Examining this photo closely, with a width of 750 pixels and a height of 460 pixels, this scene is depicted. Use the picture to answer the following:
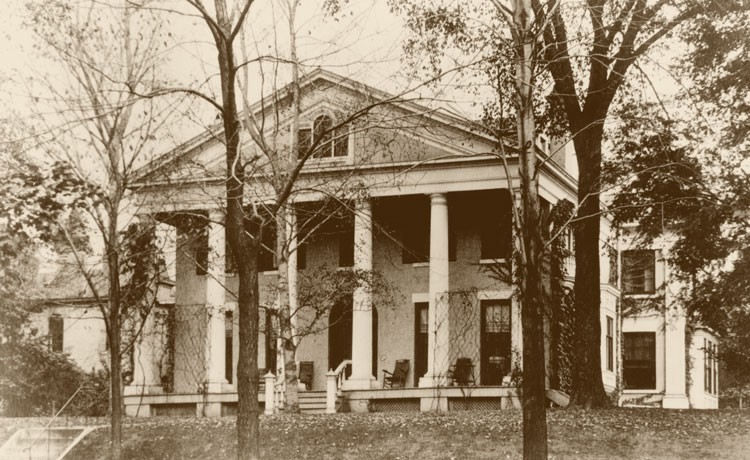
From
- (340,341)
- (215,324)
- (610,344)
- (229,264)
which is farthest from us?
(610,344)

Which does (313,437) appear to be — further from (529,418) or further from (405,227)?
(405,227)

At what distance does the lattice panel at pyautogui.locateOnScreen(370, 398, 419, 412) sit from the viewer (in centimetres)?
2789

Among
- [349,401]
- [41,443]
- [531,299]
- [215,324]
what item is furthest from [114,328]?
[215,324]

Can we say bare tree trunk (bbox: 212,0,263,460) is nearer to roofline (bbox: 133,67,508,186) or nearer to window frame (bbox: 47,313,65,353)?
roofline (bbox: 133,67,508,186)

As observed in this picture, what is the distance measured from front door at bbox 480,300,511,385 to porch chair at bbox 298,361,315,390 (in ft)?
17.9

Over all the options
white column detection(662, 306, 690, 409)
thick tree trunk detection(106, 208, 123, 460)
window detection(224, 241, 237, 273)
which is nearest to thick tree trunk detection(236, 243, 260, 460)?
thick tree trunk detection(106, 208, 123, 460)

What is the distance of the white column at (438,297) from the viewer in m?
A: 27.9

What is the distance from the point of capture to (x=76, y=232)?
20328 mm

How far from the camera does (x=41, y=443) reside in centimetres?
2438

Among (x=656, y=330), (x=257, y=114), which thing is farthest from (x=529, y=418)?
(x=656, y=330)

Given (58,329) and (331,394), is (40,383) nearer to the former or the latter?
(58,329)

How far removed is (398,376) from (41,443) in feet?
A: 35.0

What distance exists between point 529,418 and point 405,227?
1825cm

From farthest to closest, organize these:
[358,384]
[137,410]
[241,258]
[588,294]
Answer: [137,410] < [358,384] < [588,294] < [241,258]
